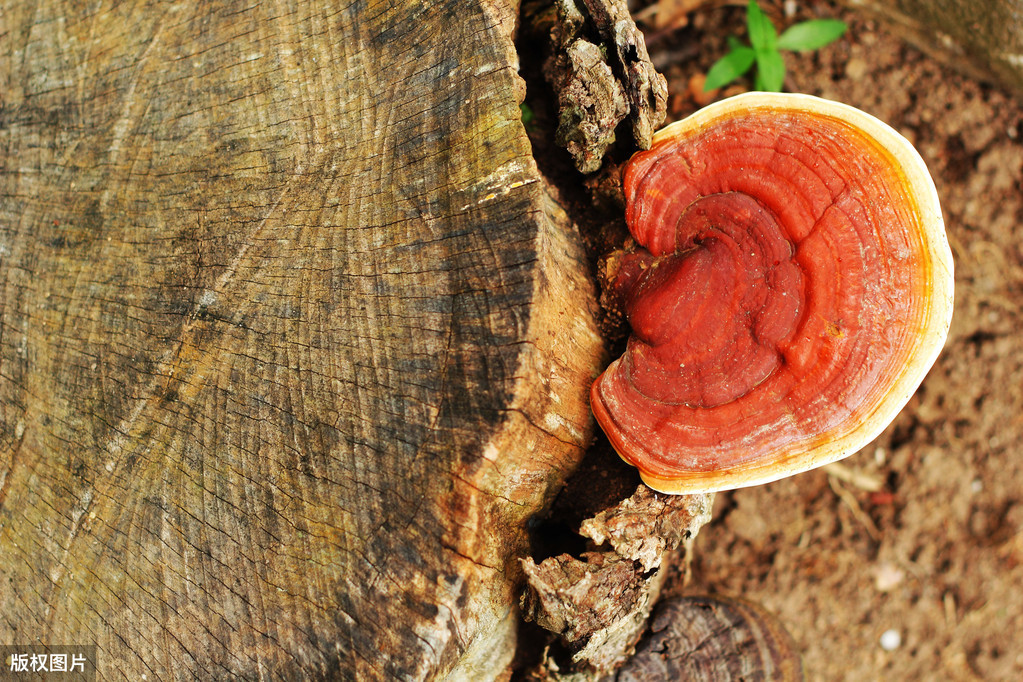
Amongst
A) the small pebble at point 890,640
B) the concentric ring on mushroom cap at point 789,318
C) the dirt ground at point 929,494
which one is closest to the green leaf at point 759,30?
the dirt ground at point 929,494

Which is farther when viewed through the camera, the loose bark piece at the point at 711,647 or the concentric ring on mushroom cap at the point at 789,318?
the loose bark piece at the point at 711,647

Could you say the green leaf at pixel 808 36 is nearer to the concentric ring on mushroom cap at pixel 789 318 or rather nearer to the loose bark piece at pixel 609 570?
the concentric ring on mushroom cap at pixel 789 318

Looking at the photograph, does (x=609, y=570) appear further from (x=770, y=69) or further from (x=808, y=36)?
(x=808, y=36)

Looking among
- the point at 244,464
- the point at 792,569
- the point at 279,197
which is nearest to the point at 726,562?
the point at 792,569

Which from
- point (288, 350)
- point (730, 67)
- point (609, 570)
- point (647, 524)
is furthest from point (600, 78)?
point (730, 67)

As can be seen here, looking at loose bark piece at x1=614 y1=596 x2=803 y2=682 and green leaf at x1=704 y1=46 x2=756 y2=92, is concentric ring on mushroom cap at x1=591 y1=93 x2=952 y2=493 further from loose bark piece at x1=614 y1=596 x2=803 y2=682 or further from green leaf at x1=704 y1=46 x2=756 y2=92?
green leaf at x1=704 y1=46 x2=756 y2=92

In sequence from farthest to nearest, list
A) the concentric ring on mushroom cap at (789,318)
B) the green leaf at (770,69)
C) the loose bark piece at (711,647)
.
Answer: the green leaf at (770,69)
the loose bark piece at (711,647)
the concentric ring on mushroom cap at (789,318)

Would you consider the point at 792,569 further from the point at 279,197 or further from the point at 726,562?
the point at 279,197

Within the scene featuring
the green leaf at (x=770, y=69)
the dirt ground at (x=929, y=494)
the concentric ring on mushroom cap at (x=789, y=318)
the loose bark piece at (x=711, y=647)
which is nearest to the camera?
the concentric ring on mushroom cap at (x=789, y=318)
